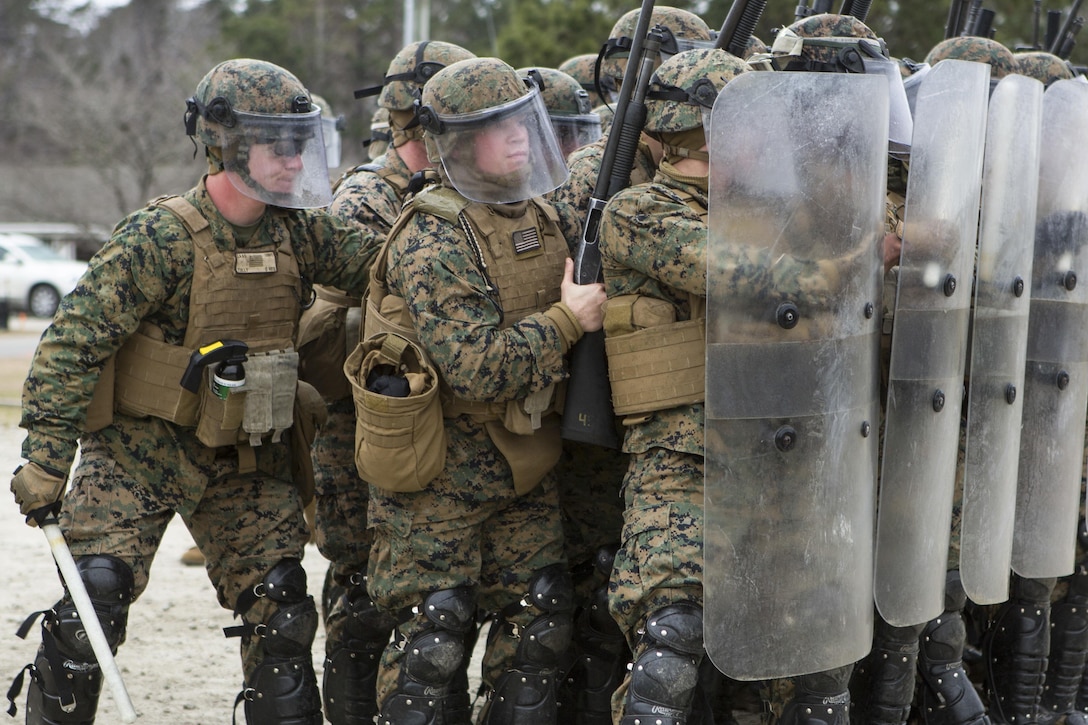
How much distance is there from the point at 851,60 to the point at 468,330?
1.40 m

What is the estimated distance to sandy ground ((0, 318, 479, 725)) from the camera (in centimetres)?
540

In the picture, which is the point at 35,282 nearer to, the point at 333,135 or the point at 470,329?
the point at 333,135

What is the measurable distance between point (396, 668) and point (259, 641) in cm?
50

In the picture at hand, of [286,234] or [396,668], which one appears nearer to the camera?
[396,668]

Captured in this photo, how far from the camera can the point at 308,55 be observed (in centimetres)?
3061

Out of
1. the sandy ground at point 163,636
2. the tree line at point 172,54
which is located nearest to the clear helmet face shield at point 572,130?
the sandy ground at point 163,636

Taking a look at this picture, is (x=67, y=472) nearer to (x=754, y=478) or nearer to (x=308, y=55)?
(x=754, y=478)

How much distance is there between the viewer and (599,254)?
392cm

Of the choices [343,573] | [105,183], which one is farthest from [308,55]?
[343,573]

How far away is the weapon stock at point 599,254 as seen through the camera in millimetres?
3838

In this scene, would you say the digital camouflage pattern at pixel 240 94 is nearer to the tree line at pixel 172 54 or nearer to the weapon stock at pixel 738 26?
the weapon stock at pixel 738 26

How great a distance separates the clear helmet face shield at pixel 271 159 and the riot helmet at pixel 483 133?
0.48m

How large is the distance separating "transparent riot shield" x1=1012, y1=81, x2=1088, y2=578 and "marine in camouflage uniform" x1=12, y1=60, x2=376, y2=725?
225cm

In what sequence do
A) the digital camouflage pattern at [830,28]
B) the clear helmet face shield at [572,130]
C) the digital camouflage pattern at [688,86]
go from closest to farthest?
the digital camouflage pattern at [688,86] → the digital camouflage pattern at [830,28] → the clear helmet face shield at [572,130]
